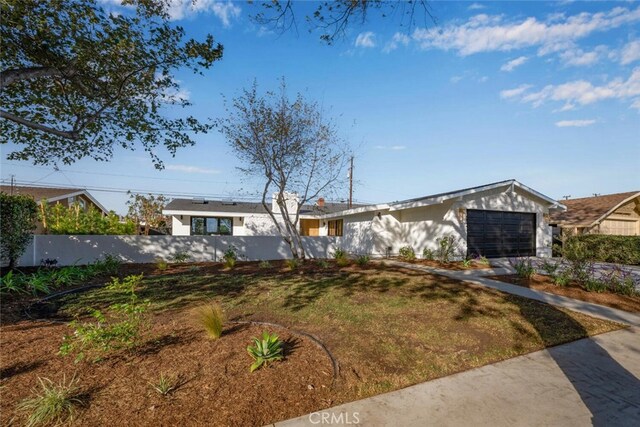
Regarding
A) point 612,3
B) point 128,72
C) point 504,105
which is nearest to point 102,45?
point 128,72

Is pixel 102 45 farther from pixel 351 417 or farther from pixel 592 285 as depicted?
pixel 592 285

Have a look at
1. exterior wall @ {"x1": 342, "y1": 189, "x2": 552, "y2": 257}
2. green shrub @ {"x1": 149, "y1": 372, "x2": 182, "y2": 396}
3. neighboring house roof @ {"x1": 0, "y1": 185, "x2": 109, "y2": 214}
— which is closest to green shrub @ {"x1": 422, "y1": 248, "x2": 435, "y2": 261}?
exterior wall @ {"x1": 342, "y1": 189, "x2": 552, "y2": 257}

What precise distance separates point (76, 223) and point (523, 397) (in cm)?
1647

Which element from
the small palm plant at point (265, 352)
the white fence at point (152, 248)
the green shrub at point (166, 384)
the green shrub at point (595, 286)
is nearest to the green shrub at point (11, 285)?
the white fence at point (152, 248)

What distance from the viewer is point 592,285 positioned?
23.1 feet

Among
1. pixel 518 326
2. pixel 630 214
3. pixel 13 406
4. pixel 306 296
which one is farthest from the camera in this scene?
pixel 630 214

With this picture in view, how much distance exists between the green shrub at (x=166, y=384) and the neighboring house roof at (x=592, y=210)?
20816 mm

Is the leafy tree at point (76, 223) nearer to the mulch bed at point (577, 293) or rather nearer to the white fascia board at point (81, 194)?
A: the white fascia board at point (81, 194)

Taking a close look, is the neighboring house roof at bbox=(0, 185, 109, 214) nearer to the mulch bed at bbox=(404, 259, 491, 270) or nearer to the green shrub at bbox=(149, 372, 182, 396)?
the green shrub at bbox=(149, 372, 182, 396)

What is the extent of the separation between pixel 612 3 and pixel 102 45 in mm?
9735

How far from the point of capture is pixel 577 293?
683 cm

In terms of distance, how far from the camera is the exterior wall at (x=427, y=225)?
43.0ft

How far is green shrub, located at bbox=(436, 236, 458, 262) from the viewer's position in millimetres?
12102

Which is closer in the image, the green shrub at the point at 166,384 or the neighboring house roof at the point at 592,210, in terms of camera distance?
the green shrub at the point at 166,384
